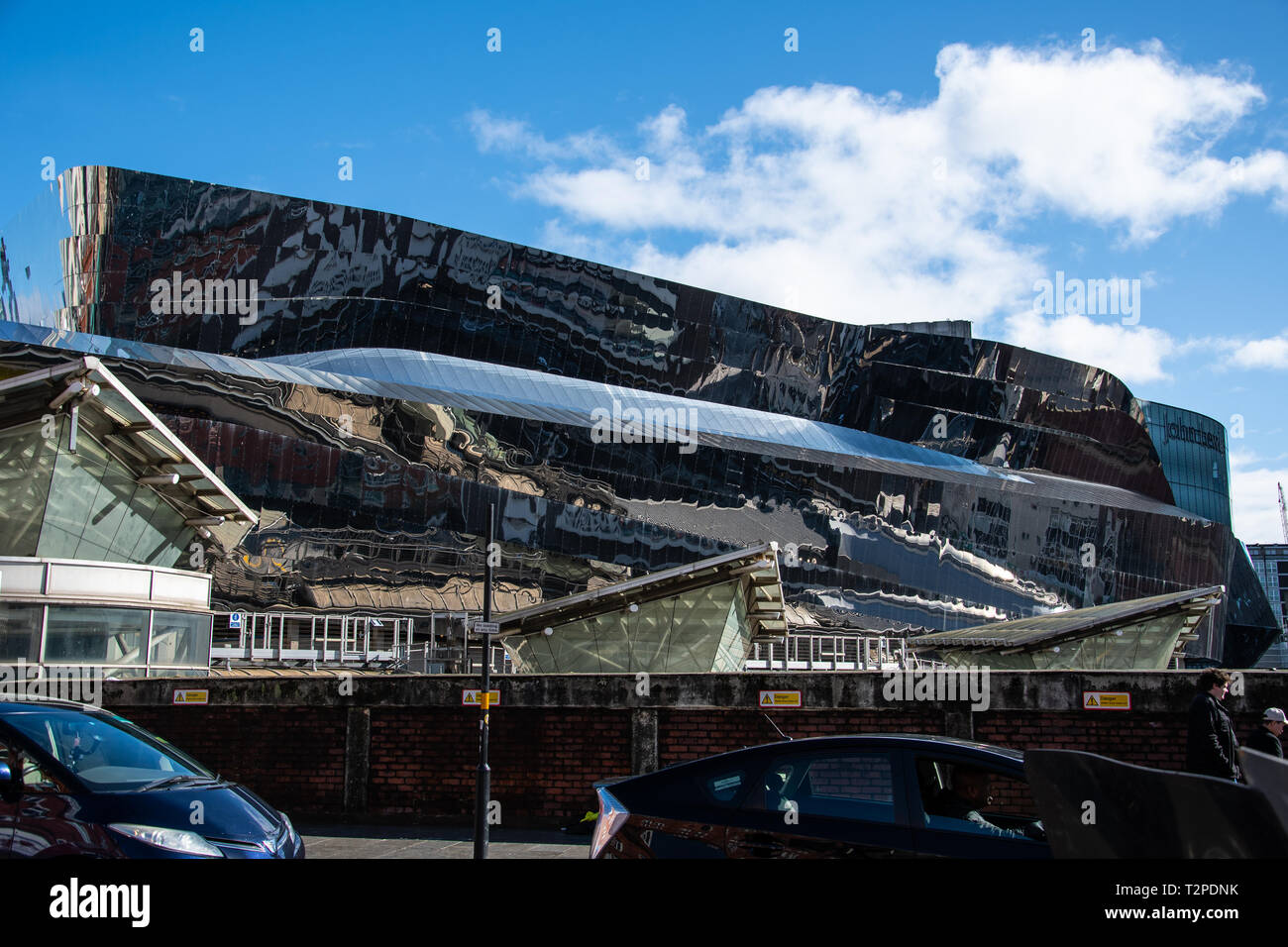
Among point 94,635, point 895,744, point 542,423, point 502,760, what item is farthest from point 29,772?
point 542,423

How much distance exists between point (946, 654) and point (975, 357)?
35095 mm

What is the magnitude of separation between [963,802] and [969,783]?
0.12 m

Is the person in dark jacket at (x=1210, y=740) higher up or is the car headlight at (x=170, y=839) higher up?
the person in dark jacket at (x=1210, y=740)

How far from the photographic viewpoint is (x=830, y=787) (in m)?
5.91

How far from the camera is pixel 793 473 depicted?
5012 centimetres

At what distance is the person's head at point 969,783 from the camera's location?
595cm

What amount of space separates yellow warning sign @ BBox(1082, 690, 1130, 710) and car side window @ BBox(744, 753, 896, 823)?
21.1 ft

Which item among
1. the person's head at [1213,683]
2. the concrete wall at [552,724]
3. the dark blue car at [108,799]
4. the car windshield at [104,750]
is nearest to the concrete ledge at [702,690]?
the concrete wall at [552,724]

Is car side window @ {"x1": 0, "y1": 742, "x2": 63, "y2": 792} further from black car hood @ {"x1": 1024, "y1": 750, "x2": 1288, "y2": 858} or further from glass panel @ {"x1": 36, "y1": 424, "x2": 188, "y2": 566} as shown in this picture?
glass panel @ {"x1": 36, "y1": 424, "x2": 188, "y2": 566}

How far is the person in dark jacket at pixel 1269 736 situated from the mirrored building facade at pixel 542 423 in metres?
30.7

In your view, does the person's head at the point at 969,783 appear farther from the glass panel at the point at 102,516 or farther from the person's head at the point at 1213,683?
the glass panel at the point at 102,516

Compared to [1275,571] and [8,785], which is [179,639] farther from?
[1275,571]

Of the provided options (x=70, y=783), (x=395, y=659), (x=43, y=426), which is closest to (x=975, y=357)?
(x=395, y=659)
